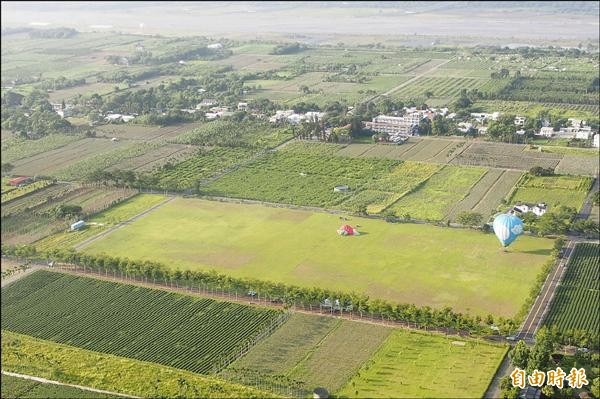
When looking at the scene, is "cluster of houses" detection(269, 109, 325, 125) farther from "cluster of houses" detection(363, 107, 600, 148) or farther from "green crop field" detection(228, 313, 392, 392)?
"green crop field" detection(228, 313, 392, 392)

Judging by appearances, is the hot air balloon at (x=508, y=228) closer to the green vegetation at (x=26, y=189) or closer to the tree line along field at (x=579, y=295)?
the tree line along field at (x=579, y=295)

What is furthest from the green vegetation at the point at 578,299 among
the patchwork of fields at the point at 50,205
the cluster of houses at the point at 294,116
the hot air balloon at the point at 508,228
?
the cluster of houses at the point at 294,116

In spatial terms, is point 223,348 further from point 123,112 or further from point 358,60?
point 358,60

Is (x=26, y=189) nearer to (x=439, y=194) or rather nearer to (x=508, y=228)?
(x=439, y=194)

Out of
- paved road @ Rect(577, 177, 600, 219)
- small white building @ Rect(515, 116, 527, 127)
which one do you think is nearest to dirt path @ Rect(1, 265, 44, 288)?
paved road @ Rect(577, 177, 600, 219)

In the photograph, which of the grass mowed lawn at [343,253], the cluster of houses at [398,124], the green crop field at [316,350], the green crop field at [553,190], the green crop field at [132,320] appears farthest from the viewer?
the cluster of houses at [398,124]
